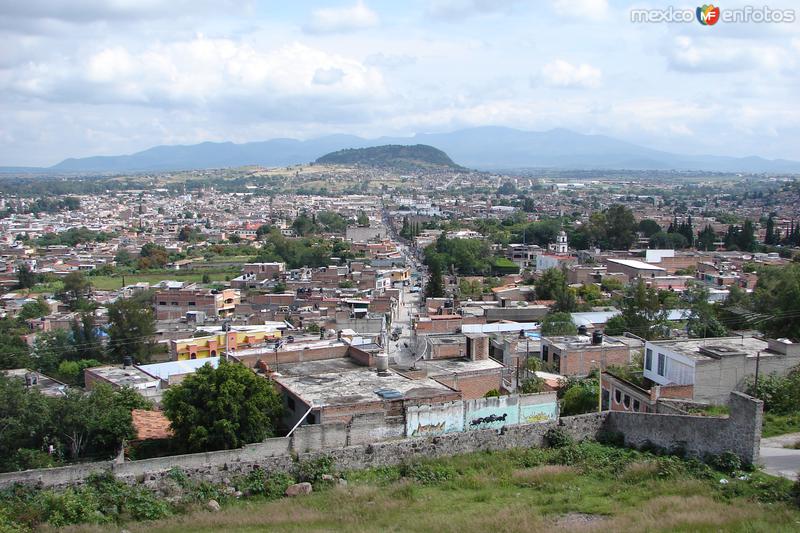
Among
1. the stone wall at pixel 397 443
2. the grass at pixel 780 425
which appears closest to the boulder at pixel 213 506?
the stone wall at pixel 397 443

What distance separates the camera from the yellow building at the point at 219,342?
84.4 ft

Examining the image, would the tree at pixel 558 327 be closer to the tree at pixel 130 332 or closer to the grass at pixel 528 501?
the grass at pixel 528 501

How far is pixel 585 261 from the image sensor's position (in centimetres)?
5403

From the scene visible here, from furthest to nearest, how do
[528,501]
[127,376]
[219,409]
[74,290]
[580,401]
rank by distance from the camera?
1. [74,290]
2. [127,376]
3. [580,401]
4. [219,409]
5. [528,501]

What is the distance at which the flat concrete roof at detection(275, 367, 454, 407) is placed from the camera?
568 inches

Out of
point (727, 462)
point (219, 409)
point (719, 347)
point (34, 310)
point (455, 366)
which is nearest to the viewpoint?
point (727, 462)

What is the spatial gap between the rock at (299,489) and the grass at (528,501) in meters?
0.22

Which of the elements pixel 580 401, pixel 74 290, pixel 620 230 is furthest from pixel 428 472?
pixel 620 230

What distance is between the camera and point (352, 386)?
1537cm

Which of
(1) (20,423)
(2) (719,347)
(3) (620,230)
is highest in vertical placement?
(2) (719,347)

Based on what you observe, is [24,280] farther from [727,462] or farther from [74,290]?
[727,462]

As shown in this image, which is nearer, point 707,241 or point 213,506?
point 213,506

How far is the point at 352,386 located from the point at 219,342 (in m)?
12.8

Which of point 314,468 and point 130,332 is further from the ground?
point 314,468
